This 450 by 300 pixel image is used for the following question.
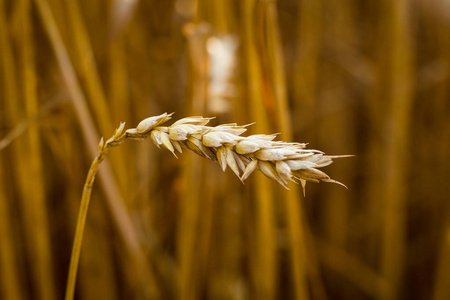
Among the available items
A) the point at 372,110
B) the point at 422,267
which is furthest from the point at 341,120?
the point at 422,267

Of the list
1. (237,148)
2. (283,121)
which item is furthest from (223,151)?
(283,121)

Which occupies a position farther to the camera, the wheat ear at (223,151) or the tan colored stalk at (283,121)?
the tan colored stalk at (283,121)

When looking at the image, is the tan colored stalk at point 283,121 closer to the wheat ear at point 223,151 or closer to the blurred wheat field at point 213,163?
the blurred wheat field at point 213,163

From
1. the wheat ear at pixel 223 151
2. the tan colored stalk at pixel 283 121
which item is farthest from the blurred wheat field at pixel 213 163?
the wheat ear at pixel 223 151

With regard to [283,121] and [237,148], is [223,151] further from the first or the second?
[283,121]

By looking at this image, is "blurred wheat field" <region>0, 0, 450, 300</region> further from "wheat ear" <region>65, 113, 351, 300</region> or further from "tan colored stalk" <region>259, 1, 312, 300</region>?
"wheat ear" <region>65, 113, 351, 300</region>

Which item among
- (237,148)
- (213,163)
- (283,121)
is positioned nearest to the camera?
(237,148)
